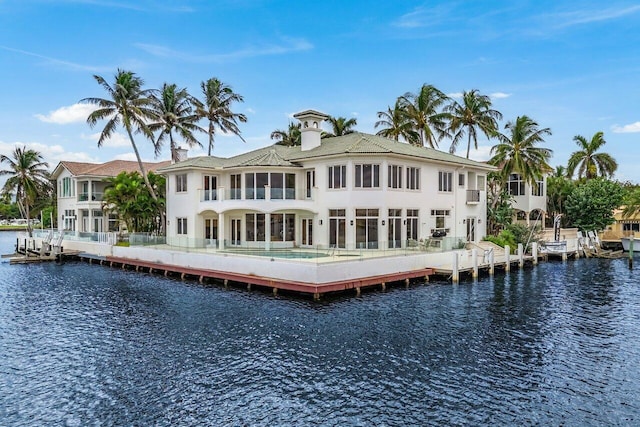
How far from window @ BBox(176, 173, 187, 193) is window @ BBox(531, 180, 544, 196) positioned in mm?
32118

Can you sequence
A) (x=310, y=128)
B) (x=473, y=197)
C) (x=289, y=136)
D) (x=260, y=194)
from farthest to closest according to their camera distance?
(x=289, y=136) < (x=473, y=197) < (x=310, y=128) < (x=260, y=194)

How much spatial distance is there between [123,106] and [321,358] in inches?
1252

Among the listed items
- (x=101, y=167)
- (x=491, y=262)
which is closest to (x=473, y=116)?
(x=491, y=262)

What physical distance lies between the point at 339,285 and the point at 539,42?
1979 cm

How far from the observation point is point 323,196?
1200 inches

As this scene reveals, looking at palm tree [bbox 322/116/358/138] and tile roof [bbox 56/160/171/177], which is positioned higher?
palm tree [bbox 322/116/358/138]

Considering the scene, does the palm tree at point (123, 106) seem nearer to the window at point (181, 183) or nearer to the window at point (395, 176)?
the window at point (181, 183)

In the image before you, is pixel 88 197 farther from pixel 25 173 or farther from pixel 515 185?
pixel 515 185

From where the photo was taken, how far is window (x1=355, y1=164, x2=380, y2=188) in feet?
95.7

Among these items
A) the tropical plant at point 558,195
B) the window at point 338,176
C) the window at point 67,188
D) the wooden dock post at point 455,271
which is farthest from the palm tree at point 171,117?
the tropical plant at point 558,195

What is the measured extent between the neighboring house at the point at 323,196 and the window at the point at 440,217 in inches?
→ 2.9

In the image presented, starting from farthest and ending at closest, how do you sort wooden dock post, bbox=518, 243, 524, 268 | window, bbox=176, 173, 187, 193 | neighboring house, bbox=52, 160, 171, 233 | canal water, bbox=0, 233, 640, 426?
neighboring house, bbox=52, 160, 171, 233, window, bbox=176, 173, 187, 193, wooden dock post, bbox=518, 243, 524, 268, canal water, bbox=0, 233, 640, 426

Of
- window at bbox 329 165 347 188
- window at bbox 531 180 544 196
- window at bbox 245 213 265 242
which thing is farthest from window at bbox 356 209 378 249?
window at bbox 531 180 544 196

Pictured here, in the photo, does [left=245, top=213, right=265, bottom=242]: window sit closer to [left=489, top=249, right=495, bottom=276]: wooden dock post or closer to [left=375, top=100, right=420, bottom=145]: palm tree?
[left=489, top=249, right=495, bottom=276]: wooden dock post
